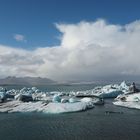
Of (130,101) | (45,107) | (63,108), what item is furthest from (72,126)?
(130,101)

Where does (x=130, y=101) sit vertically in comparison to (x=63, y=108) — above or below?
above

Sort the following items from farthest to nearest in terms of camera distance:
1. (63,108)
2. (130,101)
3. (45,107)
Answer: (130,101) < (45,107) < (63,108)

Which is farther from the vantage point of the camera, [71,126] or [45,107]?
[45,107]

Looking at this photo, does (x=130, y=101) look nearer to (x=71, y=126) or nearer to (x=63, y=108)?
(x=63, y=108)

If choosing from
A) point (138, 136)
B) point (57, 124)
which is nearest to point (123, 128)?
point (138, 136)

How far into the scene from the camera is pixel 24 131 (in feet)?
127

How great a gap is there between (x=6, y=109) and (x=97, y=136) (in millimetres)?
27154

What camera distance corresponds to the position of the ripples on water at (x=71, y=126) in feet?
116

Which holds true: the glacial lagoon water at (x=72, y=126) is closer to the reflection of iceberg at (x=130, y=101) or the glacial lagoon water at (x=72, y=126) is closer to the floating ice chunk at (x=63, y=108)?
the floating ice chunk at (x=63, y=108)

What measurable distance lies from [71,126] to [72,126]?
0.51 feet

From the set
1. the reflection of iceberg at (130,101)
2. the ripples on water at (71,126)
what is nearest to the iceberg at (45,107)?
the ripples on water at (71,126)

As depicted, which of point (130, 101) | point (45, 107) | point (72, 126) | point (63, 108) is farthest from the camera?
point (130, 101)

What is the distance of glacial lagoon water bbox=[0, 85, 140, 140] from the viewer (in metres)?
35.3

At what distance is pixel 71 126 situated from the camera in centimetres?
4122
